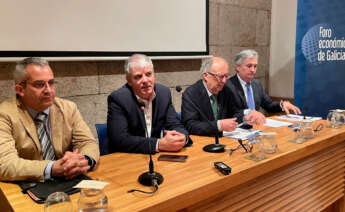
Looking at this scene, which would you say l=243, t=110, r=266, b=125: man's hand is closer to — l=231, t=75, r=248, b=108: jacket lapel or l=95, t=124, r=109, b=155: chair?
l=231, t=75, r=248, b=108: jacket lapel

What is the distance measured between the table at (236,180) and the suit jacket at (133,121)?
0.09 meters

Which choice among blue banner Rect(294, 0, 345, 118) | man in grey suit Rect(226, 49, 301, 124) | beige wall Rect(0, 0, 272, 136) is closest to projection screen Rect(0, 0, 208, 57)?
beige wall Rect(0, 0, 272, 136)

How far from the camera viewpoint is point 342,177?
7.63 feet

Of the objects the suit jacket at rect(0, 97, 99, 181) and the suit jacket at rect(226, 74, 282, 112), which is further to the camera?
the suit jacket at rect(226, 74, 282, 112)

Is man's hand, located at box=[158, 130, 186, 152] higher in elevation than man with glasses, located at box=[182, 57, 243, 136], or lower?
lower

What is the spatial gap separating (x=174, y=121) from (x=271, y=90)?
3.01 metres

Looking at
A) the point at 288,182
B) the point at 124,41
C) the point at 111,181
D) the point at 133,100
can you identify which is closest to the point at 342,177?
the point at 288,182

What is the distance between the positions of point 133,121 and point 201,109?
0.66 m

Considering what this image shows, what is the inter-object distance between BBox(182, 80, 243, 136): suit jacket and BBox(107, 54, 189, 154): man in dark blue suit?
15 centimetres

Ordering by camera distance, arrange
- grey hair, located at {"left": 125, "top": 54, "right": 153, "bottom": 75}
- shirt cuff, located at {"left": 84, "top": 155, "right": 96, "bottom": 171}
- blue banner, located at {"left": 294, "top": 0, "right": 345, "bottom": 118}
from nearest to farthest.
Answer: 1. shirt cuff, located at {"left": 84, "top": 155, "right": 96, "bottom": 171}
2. grey hair, located at {"left": 125, "top": 54, "right": 153, "bottom": 75}
3. blue banner, located at {"left": 294, "top": 0, "right": 345, "bottom": 118}

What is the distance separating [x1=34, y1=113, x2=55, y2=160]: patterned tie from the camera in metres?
1.64

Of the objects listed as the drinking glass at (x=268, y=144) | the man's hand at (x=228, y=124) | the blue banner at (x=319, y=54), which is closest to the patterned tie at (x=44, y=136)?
the man's hand at (x=228, y=124)

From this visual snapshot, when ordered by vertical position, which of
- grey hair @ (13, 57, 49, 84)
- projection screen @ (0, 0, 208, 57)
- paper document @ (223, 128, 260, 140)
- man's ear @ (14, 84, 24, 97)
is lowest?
paper document @ (223, 128, 260, 140)

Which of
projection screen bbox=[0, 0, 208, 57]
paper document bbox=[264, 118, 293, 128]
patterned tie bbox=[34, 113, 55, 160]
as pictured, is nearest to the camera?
patterned tie bbox=[34, 113, 55, 160]
